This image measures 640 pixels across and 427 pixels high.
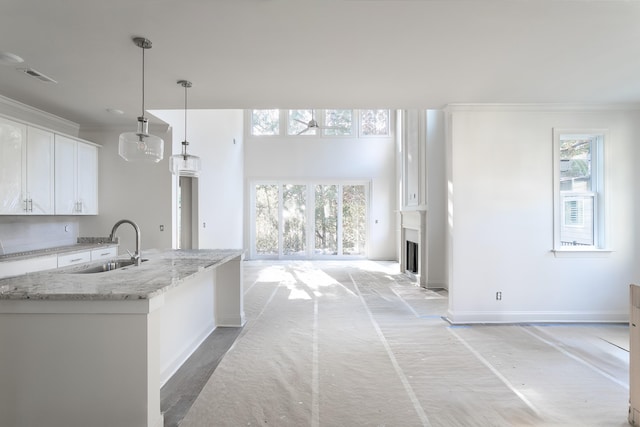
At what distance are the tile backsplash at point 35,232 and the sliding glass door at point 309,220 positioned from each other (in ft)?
15.6

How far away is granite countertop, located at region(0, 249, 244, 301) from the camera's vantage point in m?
1.70

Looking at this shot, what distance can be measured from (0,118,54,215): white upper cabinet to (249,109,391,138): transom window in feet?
18.7

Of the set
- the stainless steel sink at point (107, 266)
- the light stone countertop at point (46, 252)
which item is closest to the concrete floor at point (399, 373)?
the stainless steel sink at point (107, 266)

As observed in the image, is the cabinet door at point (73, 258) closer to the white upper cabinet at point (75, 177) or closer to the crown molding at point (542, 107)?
the white upper cabinet at point (75, 177)

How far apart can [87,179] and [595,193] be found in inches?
263

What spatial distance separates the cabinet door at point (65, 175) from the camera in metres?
4.16

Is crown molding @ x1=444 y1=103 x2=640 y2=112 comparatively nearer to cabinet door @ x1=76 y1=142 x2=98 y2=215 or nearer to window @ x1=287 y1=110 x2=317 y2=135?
cabinet door @ x1=76 y1=142 x2=98 y2=215

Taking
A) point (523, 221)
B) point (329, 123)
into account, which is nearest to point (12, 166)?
point (523, 221)

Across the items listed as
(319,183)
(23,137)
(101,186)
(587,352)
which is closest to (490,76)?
(587,352)

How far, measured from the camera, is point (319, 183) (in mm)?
9188

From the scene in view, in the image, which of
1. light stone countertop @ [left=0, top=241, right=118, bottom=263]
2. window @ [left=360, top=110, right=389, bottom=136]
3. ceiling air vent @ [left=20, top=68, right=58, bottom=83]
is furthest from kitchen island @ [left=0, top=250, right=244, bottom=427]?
window @ [left=360, top=110, right=389, bottom=136]

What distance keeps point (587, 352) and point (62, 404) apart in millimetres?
4078

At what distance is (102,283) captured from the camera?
6.35 ft

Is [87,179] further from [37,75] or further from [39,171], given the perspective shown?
[37,75]
